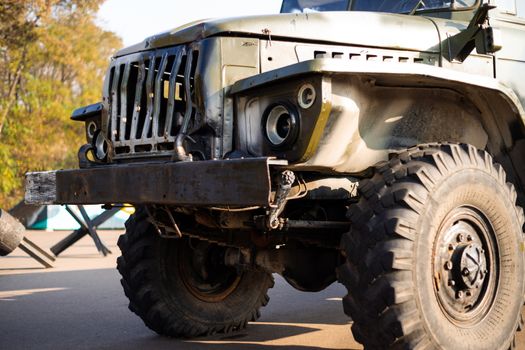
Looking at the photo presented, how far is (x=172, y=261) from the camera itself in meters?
5.77

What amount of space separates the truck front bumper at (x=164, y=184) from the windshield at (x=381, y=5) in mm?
2309

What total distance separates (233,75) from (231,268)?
2.00 metres

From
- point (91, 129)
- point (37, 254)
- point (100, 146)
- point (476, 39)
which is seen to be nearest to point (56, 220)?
point (37, 254)

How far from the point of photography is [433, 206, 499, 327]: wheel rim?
4194 millimetres

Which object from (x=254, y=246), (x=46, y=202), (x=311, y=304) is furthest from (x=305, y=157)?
(x=311, y=304)

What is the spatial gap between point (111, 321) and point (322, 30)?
11.1 feet

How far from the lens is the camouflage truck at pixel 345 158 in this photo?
3986 millimetres

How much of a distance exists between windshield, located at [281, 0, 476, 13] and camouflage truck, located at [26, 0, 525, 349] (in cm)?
2

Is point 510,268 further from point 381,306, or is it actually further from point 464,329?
point 381,306

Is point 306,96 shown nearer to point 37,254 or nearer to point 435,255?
point 435,255

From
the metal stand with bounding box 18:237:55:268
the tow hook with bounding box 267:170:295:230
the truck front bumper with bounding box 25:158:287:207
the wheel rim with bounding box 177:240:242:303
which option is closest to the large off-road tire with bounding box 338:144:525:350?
the tow hook with bounding box 267:170:295:230

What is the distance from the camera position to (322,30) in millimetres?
4672

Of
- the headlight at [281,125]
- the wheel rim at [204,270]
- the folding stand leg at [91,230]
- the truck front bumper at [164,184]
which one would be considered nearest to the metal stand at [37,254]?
the folding stand leg at [91,230]

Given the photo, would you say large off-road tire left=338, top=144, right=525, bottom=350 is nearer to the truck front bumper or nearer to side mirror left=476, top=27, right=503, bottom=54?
the truck front bumper
